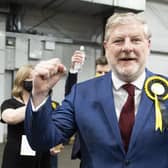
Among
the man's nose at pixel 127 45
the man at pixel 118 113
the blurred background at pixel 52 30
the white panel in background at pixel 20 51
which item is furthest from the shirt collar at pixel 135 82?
the white panel in background at pixel 20 51

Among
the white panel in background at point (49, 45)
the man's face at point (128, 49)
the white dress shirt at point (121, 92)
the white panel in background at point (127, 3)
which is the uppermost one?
the white panel in background at point (127, 3)

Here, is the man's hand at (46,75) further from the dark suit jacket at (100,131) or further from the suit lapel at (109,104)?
the suit lapel at (109,104)

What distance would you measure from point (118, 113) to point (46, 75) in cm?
33

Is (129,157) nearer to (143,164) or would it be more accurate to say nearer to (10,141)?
(143,164)

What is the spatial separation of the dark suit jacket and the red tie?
0.7 inches

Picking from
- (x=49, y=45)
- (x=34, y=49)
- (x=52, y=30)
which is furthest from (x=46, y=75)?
(x=52, y=30)

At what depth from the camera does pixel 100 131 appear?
4.11 ft

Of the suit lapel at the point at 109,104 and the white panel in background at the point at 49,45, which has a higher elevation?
the white panel in background at the point at 49,45

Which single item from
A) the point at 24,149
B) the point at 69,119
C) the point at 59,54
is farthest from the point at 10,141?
the point at 59,54

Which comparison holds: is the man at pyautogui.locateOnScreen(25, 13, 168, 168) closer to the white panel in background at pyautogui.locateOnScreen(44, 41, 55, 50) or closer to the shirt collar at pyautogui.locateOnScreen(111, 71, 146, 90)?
the shirt collar at pyautogui.locateOnScreen(111, 71, 146, 90)

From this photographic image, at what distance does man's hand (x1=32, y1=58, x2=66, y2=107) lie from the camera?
1.05m

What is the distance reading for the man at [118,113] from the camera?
1.21 meters

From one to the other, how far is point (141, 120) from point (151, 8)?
8048 millimetres

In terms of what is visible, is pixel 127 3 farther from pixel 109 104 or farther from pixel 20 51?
pixel 109 104
